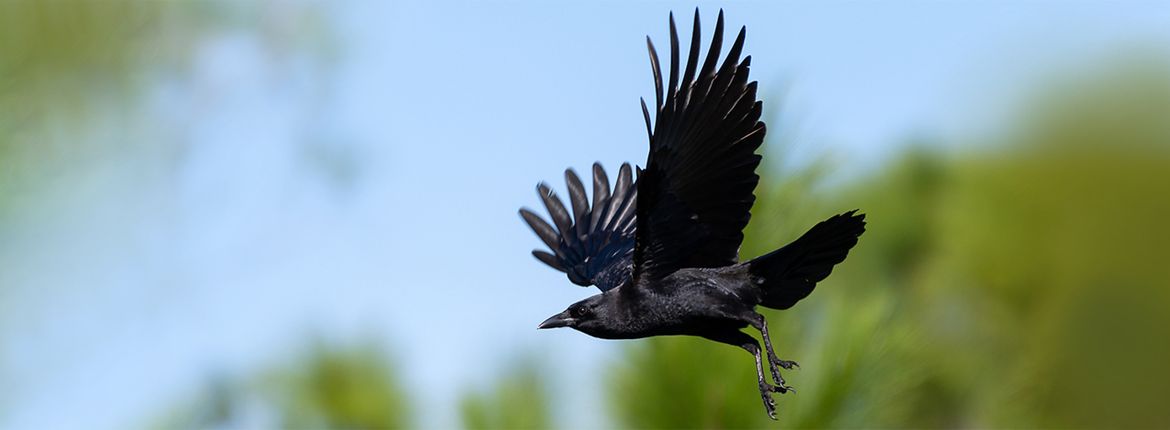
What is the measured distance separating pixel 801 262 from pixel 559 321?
1.59ft

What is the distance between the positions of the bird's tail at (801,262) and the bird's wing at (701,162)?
69mm

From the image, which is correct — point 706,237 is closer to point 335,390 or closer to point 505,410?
point 505,410

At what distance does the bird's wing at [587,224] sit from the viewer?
3.45 meters

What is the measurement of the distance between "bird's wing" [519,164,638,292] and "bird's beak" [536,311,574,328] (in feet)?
2.17

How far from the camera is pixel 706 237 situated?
2.51m

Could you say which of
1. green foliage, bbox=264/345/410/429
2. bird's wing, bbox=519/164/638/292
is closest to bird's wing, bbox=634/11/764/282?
bird's wing, bbox=519/164/638/292

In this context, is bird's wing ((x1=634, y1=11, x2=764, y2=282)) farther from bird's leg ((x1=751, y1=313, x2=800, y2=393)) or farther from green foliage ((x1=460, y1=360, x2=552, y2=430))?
green foliage ((x1=460, y1=360, x2=552, y2=430))

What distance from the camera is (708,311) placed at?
2.38 metres

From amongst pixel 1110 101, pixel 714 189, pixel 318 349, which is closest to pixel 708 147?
pixel 714 189

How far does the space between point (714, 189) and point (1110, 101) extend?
16.6 metres

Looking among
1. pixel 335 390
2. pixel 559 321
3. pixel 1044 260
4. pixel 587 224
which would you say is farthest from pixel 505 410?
pixel 1044 260

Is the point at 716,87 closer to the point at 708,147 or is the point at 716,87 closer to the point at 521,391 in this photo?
the point at 708,147

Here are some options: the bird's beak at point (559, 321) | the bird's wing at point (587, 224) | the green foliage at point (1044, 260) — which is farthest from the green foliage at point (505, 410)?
the green foliage at point (1044, 260)

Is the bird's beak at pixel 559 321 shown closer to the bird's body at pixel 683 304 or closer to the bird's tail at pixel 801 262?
the bird's body at pixel 683 304
